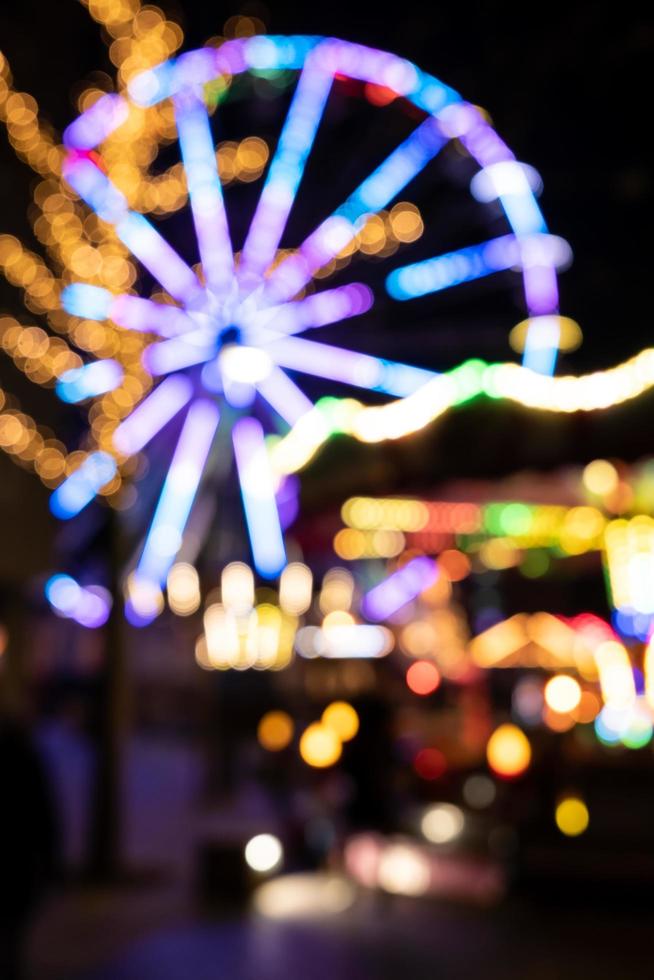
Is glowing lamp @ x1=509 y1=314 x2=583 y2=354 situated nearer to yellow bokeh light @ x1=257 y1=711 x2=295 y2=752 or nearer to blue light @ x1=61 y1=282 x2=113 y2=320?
blue light @ x1=61 y1=282 x2=113 y2=320

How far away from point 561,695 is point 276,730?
14.3 ft

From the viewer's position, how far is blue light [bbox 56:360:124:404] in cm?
1187

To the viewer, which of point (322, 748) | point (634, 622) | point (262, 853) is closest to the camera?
point (262, 853)

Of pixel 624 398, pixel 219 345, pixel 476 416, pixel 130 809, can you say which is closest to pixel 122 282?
pixel 219 345

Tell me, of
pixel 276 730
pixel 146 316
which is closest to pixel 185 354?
pixel 146 316

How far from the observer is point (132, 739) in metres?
28.1

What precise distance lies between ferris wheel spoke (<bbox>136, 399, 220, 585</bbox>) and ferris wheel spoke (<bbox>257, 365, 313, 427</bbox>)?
58cm

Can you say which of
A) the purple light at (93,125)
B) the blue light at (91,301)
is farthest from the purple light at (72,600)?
the purple light at (93,125)

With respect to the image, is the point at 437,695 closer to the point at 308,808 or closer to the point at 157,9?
the point at 308,808

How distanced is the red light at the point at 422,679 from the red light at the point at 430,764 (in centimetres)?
540

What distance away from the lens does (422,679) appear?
760 inches

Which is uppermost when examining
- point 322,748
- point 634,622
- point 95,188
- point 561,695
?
point 95,188

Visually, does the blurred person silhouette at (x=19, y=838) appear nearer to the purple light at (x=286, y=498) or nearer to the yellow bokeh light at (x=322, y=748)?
the purple light at (x=286, y=498)

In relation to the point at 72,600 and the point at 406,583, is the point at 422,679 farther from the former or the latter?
the point at 72,600
